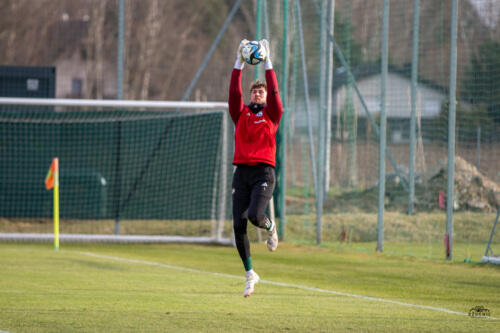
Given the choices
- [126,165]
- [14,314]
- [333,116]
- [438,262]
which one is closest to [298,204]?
[333,116]

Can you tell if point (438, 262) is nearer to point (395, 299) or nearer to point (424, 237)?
point (424, 237)

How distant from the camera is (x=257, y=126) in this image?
9.24 meters

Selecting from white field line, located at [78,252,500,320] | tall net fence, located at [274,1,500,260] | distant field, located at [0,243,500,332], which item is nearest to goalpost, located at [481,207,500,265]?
distant field, located at [0,243,500,332]

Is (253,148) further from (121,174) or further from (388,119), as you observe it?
(121,174)

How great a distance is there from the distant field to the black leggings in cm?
89

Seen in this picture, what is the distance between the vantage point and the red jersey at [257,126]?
9211 mm

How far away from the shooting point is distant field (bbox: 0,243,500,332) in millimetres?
8211

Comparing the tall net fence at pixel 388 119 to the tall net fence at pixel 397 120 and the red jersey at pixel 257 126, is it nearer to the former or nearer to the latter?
Result: the tall net fence at pixel 397 120

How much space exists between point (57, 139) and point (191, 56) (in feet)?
115

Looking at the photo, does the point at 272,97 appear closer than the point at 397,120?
Yes

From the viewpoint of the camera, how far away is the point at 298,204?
2003cm

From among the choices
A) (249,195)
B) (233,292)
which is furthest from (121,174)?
(249,195)

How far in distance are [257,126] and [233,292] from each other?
2511 millimetres

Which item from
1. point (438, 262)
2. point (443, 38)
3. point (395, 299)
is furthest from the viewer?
point (443, 38)
